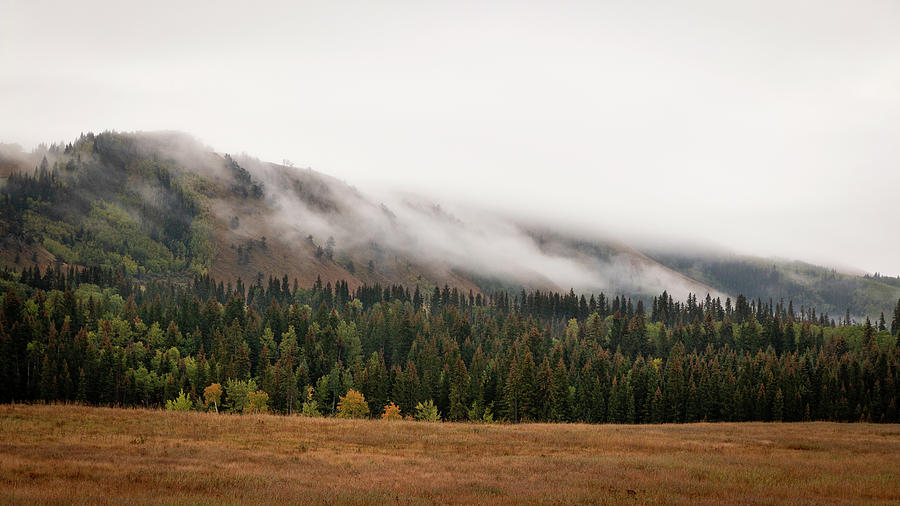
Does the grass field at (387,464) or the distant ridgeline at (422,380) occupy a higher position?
the grass field at (387,464)

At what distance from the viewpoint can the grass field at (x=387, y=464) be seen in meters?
26.6

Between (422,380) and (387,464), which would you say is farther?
(422,380)

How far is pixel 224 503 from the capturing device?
76.6 feet

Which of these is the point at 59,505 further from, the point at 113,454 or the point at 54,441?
the point at 54,441

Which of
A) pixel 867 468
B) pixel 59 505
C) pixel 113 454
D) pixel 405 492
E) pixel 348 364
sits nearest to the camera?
pixel 59 505

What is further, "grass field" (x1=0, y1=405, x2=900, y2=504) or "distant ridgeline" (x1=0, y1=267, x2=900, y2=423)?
"distant ridgeline" (x1=0, y1=267, x2=900, y2=423)

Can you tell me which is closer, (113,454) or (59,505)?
(59,505)

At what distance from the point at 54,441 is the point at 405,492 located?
22.0 meters

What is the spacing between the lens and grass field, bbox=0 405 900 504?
2661 centimetres

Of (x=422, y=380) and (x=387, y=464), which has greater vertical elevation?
(x=387, y=464)

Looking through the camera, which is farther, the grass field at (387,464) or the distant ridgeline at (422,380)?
the distant ridgeline at (422,380)

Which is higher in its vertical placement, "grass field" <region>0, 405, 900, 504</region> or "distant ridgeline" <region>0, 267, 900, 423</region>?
"grass field" <region>0, 405, 900, 504</region>

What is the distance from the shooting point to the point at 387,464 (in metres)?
36.1

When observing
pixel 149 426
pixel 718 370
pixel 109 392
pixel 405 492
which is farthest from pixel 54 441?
pixel 718 370
